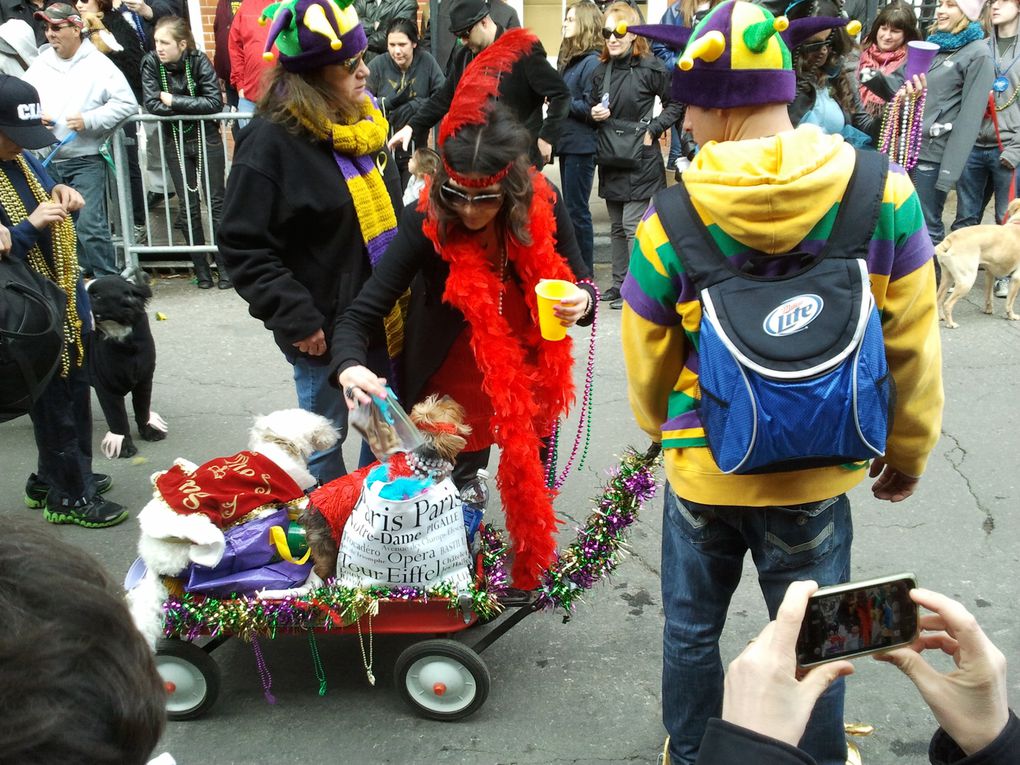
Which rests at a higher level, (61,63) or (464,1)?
(464,1)

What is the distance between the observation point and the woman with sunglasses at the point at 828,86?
482 centimetres

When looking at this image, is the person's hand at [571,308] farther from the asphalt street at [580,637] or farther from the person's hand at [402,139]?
the person's hand at [402,139]

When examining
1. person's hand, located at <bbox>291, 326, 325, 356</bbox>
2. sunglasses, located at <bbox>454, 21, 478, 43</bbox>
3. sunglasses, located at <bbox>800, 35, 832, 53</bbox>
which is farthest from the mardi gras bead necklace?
person's hand, located at <bbox>291, 326, 325, 356</bbox>

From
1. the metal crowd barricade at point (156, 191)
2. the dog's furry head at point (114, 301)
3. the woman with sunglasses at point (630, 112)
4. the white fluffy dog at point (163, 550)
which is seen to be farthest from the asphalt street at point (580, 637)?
the metal crowd barricade at point (156, 191)

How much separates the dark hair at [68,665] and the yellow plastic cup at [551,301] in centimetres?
195

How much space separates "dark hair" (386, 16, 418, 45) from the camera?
26.6 feet

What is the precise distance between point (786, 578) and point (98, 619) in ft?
5.54

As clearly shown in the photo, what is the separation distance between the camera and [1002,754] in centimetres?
130

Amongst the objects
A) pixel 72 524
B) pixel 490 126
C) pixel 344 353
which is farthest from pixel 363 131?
pixel 72 524

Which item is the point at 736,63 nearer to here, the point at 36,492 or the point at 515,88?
the point at 36,492

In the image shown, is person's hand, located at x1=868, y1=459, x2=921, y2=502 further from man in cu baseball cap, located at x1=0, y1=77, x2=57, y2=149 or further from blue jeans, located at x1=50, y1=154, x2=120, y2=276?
blue jeans, located at x1=50, y1=154, x2=120, y2=276

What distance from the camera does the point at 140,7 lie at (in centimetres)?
911

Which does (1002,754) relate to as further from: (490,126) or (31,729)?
(490,126)

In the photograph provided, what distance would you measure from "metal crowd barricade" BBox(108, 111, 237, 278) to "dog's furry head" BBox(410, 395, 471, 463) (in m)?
5.48
